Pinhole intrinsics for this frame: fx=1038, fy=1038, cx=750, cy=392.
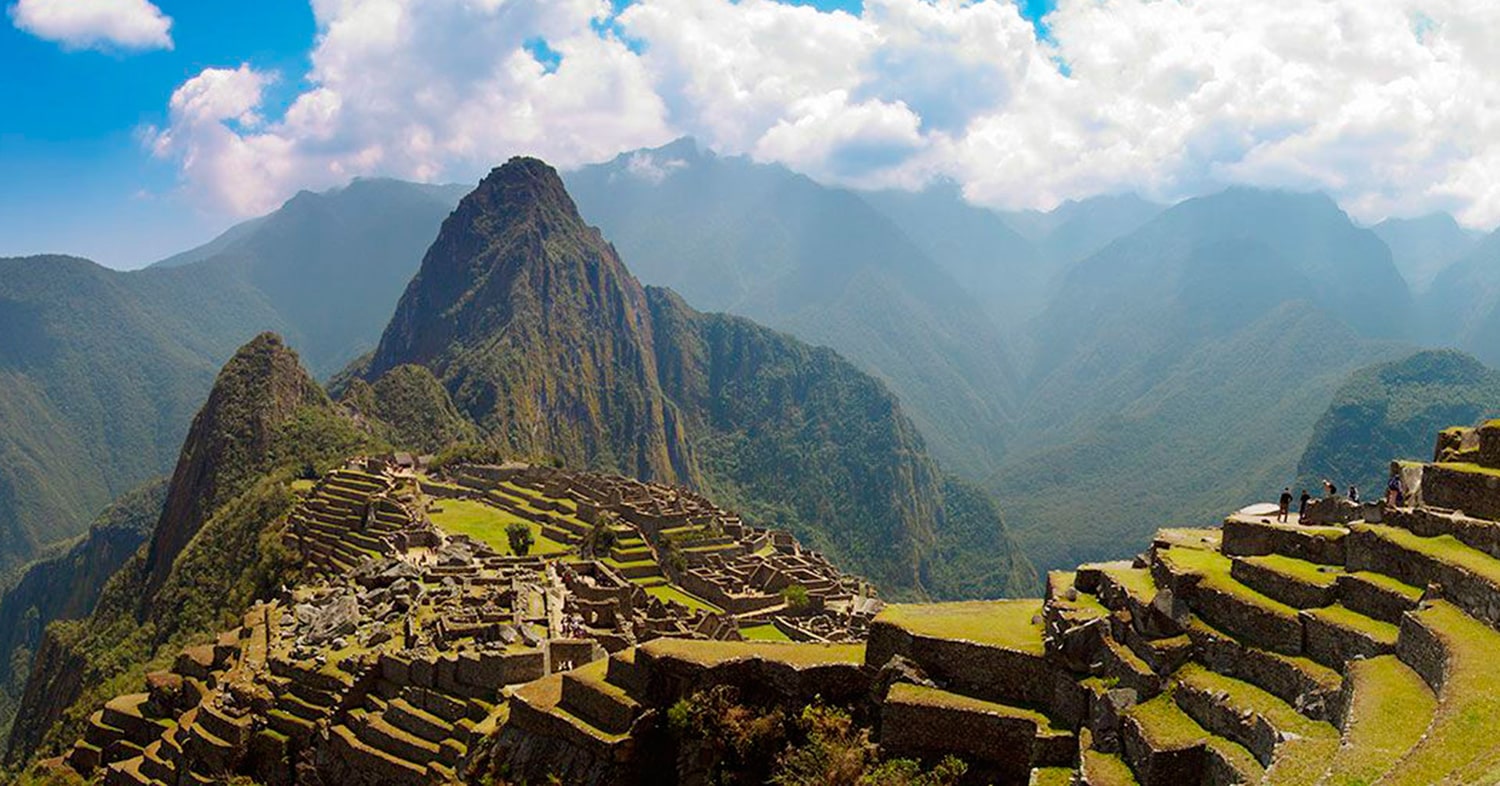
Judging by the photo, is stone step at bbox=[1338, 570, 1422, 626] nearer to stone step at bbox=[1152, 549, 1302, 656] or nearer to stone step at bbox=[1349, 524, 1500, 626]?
stone step at bbox=[1349, 524, 1500, 626]

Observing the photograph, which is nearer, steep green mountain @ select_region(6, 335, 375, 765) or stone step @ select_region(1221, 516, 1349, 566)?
stone step @ select_region(1221, 516, 1349, 566)

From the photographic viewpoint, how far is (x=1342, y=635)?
1320cm

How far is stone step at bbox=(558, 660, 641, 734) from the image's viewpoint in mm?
19500

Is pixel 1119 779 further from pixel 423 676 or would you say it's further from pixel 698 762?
pixel 423 676

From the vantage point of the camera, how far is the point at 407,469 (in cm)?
10044

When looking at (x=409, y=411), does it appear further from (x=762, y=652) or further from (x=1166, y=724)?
(x=1166, y=724)

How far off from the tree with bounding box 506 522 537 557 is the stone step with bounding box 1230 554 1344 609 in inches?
1965

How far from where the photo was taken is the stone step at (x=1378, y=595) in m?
13.5

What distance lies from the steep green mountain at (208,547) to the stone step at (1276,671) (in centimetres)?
5374

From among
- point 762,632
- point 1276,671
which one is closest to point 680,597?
point 762,632

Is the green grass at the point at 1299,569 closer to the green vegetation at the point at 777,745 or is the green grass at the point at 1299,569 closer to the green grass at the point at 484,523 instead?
the green vegetation at the point at 777,745

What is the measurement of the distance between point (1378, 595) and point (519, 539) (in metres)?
54.5

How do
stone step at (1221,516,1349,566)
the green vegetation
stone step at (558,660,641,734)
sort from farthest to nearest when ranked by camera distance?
stone step at (558,660,641,734)
the green vegetation
stone step at (1221,516,1349,566)

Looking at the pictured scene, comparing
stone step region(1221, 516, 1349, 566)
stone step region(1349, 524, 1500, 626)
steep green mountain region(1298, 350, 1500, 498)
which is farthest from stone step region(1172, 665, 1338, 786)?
steep green mountain region(1298, 350, 1500, 498)
